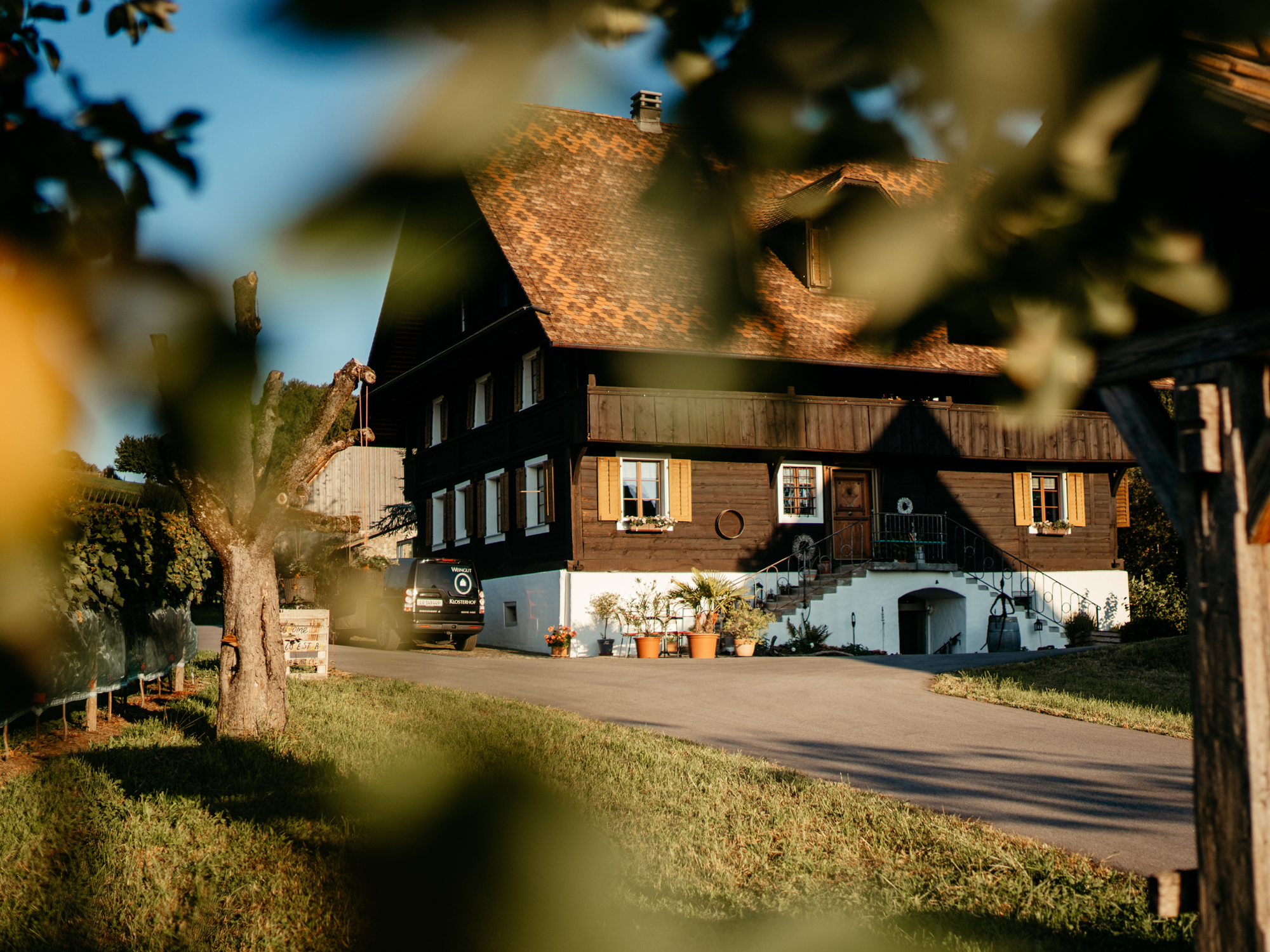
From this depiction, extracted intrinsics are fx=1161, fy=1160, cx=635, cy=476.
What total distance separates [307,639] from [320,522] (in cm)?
1305

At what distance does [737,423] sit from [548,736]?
1455 millimetres

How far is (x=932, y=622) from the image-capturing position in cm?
2553

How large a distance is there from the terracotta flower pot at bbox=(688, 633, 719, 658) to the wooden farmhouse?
8.05 ft

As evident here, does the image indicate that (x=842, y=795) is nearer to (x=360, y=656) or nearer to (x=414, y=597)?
(x=360, y=656)

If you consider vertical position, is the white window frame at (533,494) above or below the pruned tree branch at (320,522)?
above

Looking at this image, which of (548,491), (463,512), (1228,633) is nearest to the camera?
(1228,633)

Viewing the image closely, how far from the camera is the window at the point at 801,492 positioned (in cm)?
2466

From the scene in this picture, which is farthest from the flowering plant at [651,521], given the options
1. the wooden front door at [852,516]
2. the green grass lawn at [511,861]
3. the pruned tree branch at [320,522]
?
the pruned tree branch at [320,522]

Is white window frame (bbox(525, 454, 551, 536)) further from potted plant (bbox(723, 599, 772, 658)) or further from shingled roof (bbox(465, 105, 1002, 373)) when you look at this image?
shingled roof (bbox(465, 105, 1002, 373))

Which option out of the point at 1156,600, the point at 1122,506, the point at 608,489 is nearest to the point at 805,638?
the point at 608,489

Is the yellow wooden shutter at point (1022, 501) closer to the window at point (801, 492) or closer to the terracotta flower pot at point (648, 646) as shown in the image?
the window at point (801, 492)

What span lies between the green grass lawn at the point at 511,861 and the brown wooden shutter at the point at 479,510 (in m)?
18.6

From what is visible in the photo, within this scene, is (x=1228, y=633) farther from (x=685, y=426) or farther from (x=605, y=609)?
(x=605, y=609)

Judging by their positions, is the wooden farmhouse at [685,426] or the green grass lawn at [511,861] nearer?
the wooden farmhouse at [685,426]
